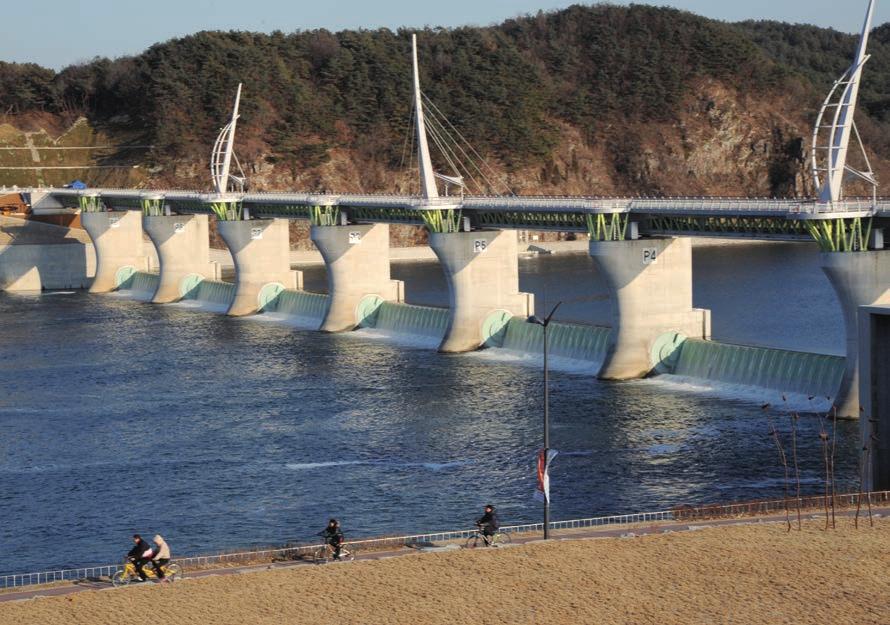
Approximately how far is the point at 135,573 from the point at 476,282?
63199mm

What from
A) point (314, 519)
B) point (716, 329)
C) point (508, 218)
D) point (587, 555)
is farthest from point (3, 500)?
point (716, 329)

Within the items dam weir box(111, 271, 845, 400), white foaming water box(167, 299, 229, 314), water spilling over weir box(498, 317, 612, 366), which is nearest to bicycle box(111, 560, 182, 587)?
dam weir box(111, 271, 845, 400)

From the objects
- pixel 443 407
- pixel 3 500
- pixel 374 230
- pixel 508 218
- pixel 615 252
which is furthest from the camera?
pixel 374 230

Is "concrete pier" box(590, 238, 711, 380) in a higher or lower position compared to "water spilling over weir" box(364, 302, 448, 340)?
higher

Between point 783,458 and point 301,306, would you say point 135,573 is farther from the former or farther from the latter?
point 301,306

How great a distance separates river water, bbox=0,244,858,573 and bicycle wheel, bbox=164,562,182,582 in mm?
9154

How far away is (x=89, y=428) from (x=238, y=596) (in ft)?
133

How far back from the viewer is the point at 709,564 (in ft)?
139

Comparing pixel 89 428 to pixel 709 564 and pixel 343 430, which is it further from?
pixel 709 564

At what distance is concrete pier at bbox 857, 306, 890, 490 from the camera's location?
2181 inches

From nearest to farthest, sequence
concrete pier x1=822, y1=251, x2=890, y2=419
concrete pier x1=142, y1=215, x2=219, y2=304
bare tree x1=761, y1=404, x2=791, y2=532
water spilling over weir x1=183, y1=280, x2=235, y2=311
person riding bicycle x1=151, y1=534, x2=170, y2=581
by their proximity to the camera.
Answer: person riding bicycle x1=151, y1=534, x2=170, y2=581 < bare tree x1=761, y1=404, x2=791, y2=532 < concrete pier x1=822, y1=251, x2=890, y2=419 < water spilling over weir x1=183, y1=280, x2=235, y2=311 < concrete pier x1=142, y1=215, x2=219, y2=304

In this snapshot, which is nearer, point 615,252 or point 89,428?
point 89,428

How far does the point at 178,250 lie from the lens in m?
151

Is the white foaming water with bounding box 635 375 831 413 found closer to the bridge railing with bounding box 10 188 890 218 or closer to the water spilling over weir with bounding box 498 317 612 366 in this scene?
the water spilling over weir with bounding box 498 317 612 366
